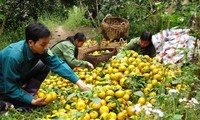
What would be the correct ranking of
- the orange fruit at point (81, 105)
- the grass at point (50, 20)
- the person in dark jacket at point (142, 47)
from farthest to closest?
the grass at point (50, 20) < the person in dark jacket at point (142, 47) < the orange fruit at point (81, 105)

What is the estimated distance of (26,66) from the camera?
3.61 m

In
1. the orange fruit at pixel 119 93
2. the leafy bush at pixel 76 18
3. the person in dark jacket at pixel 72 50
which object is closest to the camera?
the orange fruit at pixel 119 93

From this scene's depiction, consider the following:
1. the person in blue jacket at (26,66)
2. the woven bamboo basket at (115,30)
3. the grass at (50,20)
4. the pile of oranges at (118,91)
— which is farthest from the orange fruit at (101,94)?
the grass at (50,20)

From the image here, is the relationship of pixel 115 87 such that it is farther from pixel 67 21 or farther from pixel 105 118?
pixel 67 21

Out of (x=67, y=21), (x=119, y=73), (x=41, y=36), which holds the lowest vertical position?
(x=67, y=21)

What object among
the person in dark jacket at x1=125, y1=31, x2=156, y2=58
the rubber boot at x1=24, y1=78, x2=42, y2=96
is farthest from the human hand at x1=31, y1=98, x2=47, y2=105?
the person in dark jacket at x1=125, y1=31, x2=156, y2=58

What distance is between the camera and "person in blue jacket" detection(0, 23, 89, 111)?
3367 mm

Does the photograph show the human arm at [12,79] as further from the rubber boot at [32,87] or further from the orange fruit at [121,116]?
the orange fruit at [121,116]

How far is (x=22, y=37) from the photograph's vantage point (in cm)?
684

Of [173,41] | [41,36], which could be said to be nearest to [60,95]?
[41,36]

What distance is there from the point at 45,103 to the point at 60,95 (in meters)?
0.28

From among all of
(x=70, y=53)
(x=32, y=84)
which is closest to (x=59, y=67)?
(x=32, y=84)

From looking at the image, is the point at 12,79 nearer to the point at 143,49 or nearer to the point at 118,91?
the point at 118,91

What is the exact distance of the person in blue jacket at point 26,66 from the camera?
11.0ft
